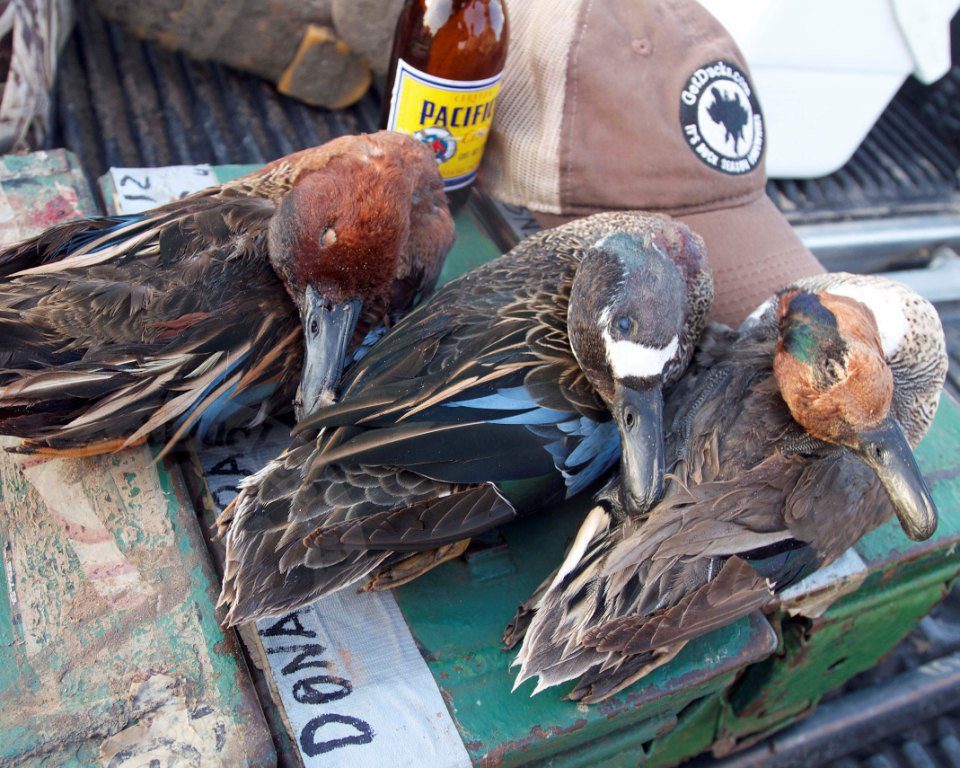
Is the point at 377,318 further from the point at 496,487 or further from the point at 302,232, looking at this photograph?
the point at 496,487

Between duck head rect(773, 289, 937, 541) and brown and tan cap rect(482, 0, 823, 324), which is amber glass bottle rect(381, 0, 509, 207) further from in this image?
duck head rect(773, 289, 937, 541)

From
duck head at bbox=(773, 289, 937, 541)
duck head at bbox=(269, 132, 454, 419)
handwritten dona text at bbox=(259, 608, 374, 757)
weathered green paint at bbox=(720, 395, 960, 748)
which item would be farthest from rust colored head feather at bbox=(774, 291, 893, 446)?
handwritten dona text at bbox=(259, 608, 374, 757)

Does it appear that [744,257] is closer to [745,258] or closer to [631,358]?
[745,258]

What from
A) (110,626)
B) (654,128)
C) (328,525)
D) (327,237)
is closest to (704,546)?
(328,525)

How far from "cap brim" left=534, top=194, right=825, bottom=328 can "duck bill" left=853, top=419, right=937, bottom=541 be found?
0.60m

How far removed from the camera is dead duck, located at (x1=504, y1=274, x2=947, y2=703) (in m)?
1.20

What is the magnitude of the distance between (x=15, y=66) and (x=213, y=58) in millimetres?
731

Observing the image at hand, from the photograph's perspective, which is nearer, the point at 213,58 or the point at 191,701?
the point at 191,701

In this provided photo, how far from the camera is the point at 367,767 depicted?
1.10 metres

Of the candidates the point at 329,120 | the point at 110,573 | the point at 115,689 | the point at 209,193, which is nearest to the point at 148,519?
the point at 110,573

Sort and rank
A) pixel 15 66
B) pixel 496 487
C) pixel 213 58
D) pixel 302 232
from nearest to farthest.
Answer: pixel 496 487 → pixel 302 232 → pixel 15 66 → pixel 213 58

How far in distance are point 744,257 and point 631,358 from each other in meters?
0.76

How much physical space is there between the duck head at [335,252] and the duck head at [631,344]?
13.3 inches

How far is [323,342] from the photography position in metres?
1.35
